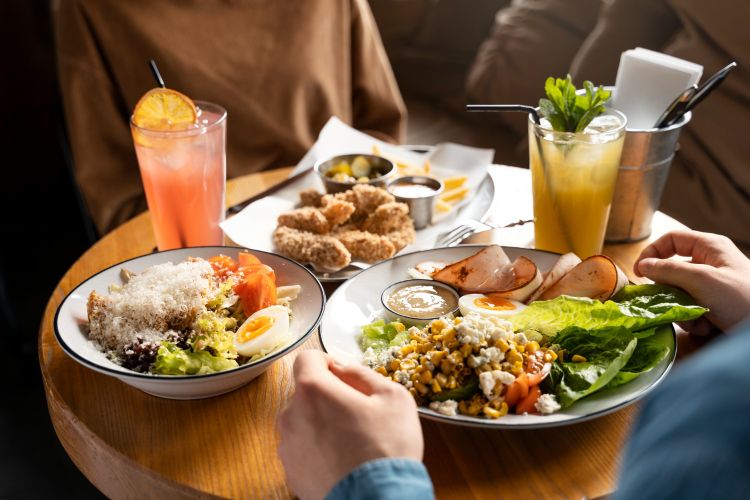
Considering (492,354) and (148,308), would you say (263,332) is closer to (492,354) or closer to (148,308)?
(148,308)

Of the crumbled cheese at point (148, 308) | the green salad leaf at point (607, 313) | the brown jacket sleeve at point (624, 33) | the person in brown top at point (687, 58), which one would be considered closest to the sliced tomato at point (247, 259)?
the crumbled cheese at point (148, 308)

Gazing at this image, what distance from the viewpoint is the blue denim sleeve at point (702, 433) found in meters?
0.39

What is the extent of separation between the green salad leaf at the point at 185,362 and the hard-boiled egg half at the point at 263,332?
Answer: 37 mm

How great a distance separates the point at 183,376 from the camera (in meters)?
1.03

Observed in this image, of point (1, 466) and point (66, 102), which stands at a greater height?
point (66, 102)

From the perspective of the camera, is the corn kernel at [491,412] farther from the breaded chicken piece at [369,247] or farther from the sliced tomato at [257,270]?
the breaded chicken piece at [369,247]

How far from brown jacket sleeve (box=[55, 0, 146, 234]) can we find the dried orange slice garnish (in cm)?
88

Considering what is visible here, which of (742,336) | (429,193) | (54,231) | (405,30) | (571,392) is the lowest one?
(54,231)

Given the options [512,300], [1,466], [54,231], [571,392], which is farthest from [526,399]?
[54,231]

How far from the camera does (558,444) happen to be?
3.36 ft

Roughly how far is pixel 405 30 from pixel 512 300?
116 inches

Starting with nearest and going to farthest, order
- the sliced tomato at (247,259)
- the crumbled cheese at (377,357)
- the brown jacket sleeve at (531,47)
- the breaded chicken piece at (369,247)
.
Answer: the crumbled cheese at (377,357)
the sliced tomato at (247,259)
the breaded chicken piece at (369,247)
the brown jacket sleeve at (531,47)

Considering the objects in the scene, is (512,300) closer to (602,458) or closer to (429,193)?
(602,458)

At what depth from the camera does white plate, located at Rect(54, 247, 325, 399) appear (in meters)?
1.04
